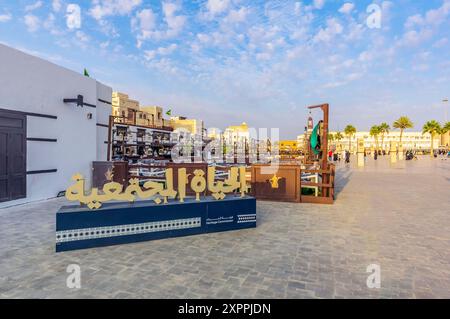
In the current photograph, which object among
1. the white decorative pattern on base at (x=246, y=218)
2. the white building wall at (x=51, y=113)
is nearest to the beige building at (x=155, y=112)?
the white building wall at (x=51, y=113)

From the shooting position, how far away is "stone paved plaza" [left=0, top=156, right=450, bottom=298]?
4012 mm

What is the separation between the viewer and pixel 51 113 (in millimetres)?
11117

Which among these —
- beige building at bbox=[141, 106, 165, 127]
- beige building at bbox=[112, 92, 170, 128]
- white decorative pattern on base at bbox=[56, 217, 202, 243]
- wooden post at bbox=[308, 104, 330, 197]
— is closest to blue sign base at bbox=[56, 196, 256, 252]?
white decorative pattern on base at bbox=[56, 217, 202, 243]

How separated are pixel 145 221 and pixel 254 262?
2711 millimetres

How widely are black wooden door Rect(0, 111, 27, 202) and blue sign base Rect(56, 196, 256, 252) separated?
214 inches

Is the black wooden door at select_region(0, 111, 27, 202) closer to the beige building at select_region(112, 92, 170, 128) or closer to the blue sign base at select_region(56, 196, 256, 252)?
the blue sign base at select_region(56, 196, 256, 252)

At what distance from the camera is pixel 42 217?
818 cm

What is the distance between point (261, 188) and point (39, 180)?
887 cm

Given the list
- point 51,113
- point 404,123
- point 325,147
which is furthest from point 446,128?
point 51,113

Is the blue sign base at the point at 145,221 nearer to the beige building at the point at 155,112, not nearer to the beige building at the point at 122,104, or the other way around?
the beige building at the point at 122,104

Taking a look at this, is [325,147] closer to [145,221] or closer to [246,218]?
[246,218]
